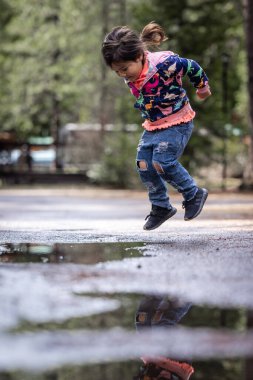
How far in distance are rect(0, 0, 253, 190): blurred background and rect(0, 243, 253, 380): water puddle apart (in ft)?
55.1

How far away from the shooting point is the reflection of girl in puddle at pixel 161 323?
2.28 m

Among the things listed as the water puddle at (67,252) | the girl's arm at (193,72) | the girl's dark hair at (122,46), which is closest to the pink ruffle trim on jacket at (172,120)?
the girl's arm at (193,72)

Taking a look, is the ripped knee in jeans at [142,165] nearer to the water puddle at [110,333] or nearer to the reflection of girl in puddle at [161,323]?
the water puddle at [110,333]

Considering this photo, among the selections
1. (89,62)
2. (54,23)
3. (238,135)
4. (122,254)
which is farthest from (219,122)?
(122,254)

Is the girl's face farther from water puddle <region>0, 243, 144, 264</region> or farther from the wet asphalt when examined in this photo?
water puddle <region>0, 243, 144, 264</region>

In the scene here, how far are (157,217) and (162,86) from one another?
104cm

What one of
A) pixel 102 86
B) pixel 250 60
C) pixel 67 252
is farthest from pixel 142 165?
pixel 102 86

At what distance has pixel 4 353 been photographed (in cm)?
242

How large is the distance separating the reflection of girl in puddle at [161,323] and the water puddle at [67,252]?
1315 mm

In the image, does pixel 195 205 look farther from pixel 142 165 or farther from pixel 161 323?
pixel 161 323

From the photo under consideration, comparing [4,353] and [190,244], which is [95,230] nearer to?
[190,244]

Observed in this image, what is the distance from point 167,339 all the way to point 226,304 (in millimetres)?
611

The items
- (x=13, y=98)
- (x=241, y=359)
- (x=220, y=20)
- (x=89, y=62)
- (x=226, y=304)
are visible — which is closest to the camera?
(x=241, y=359)

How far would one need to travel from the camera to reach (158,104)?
21.6 feet
